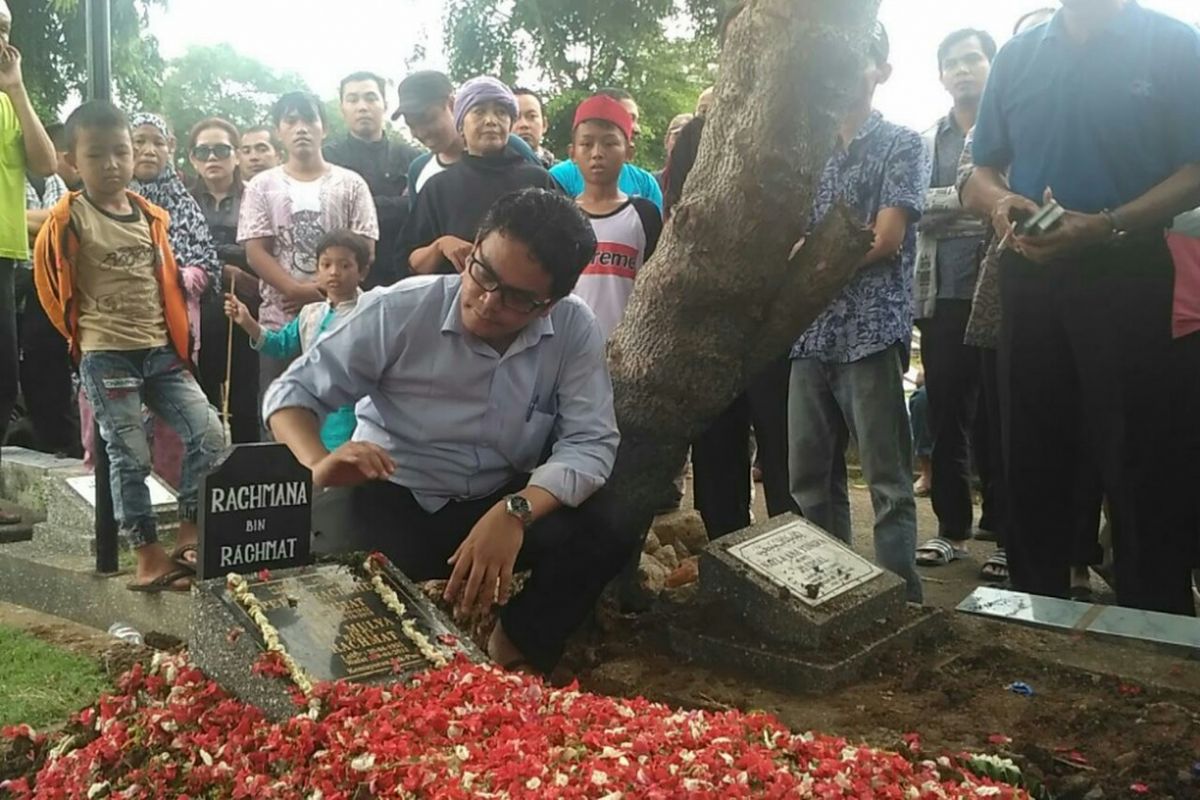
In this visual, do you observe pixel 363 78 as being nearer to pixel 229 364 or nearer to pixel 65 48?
pixel 229 364

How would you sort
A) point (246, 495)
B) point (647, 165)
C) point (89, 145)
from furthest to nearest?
point (647, 165), point (89, 145), point (246, 495)

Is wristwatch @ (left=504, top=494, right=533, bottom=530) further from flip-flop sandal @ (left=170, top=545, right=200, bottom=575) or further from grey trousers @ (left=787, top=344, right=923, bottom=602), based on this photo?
flip-flop sandal @ (left=170, top=545, right=200, bottom=575)

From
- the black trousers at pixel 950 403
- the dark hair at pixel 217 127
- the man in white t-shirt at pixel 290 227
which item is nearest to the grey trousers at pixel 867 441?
the black trousers at pixel 950 403

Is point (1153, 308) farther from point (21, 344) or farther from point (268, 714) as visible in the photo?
point (21, 344)

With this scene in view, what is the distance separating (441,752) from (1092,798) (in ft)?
4.70

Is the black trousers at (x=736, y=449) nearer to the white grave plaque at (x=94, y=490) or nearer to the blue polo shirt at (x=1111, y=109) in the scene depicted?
the blue polo shirt at (x=1111, y=109)

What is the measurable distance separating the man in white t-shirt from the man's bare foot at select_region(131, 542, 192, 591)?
3.69 feet

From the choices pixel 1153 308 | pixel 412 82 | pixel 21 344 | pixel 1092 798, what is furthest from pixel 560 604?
pixel 21 344

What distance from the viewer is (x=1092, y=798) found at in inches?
98.3

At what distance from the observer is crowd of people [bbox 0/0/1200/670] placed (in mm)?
3266

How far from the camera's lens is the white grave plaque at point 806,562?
3463 mm

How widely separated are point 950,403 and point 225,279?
3.63 meters

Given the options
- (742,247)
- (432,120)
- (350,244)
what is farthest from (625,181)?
(742,247)

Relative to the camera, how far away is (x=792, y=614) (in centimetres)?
335
